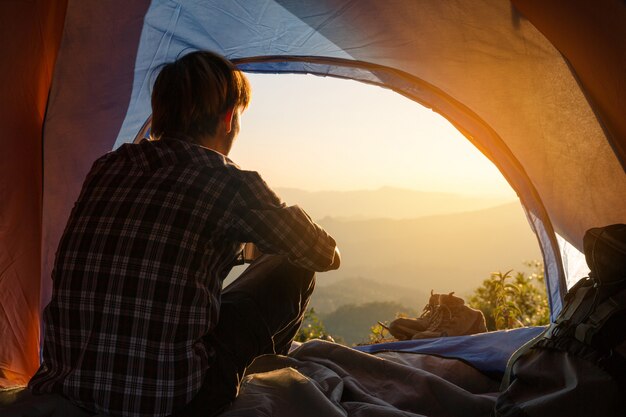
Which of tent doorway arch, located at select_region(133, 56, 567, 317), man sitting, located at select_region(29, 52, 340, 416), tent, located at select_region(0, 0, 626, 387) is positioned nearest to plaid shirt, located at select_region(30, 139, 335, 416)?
man sitting, located at select_region(29, 52, 340, 416)

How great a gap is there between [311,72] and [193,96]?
1038 millimetres

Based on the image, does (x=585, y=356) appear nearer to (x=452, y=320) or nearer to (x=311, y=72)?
(x=452, y=320)

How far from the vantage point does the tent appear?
1829 mm

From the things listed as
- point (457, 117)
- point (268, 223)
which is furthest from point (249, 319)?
point (457, 117)

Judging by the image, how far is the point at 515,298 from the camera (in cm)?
392

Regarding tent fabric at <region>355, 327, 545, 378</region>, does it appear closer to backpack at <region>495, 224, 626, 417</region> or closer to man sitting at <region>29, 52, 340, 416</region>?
backpack at <region>495, 224, 626, 417</region>

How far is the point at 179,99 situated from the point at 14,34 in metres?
0.77

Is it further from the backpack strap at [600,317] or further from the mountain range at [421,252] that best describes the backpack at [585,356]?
the mountain range at [421,252]

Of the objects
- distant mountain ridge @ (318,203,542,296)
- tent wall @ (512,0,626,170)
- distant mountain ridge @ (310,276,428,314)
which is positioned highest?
tent wall @ (512,0,626,170)

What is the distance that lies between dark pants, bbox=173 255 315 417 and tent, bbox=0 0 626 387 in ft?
3.05

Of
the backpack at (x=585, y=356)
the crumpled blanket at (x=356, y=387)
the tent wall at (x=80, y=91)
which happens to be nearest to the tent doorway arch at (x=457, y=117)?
the tent wall at (x=80, y=91)

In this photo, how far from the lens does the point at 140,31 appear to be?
2.14m

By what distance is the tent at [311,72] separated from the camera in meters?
1.83

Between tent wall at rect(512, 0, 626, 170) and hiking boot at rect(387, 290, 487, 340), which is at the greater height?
tent wall at rect(512, 0, 626, 170)
